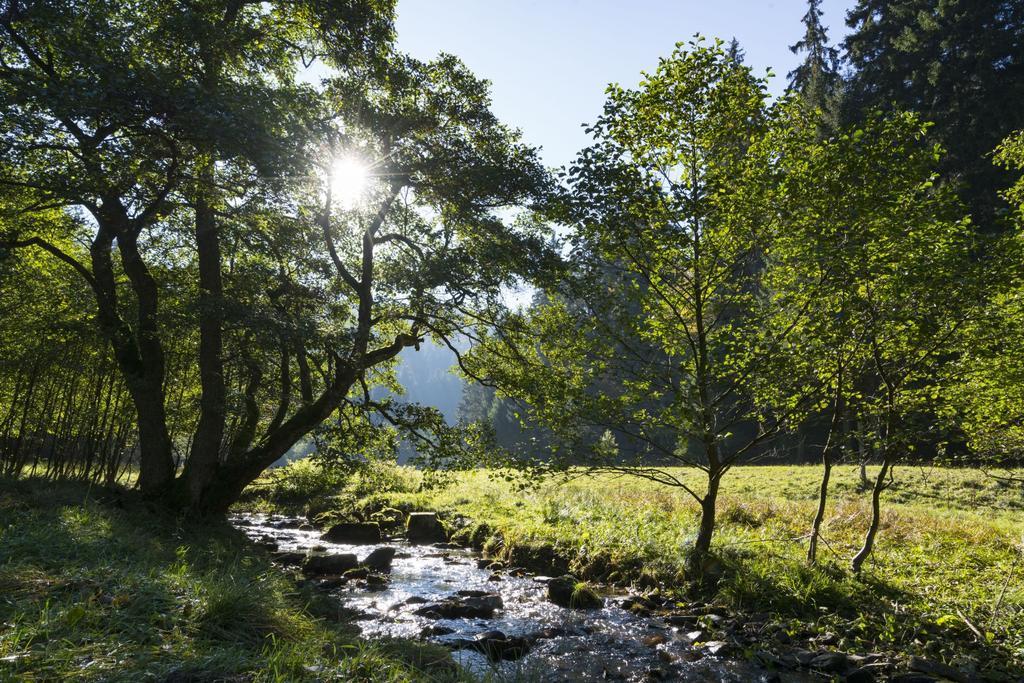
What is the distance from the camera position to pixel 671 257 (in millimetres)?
9789

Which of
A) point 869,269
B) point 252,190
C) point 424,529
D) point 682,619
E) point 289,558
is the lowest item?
point 289,558

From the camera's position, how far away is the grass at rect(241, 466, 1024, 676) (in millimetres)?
7988

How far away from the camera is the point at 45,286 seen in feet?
43.1

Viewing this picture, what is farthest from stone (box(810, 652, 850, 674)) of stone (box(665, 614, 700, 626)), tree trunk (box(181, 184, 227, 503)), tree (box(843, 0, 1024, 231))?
tree (box(843, 0, 1024, 231))

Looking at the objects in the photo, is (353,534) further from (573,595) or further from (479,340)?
(573,595)

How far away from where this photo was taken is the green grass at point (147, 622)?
3.82 m

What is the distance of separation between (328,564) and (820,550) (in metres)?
10.7

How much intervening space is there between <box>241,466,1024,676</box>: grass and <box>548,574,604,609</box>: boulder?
143 cm

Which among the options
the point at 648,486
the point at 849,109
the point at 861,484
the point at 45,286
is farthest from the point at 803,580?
the point at 849,109

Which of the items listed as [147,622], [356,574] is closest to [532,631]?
[356,574]

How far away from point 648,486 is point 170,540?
17.8 m

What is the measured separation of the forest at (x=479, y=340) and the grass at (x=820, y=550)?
0.10 meters

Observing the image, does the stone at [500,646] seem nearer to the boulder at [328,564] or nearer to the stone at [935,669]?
the stone at [935,669]

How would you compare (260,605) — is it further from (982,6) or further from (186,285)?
(982,6)
